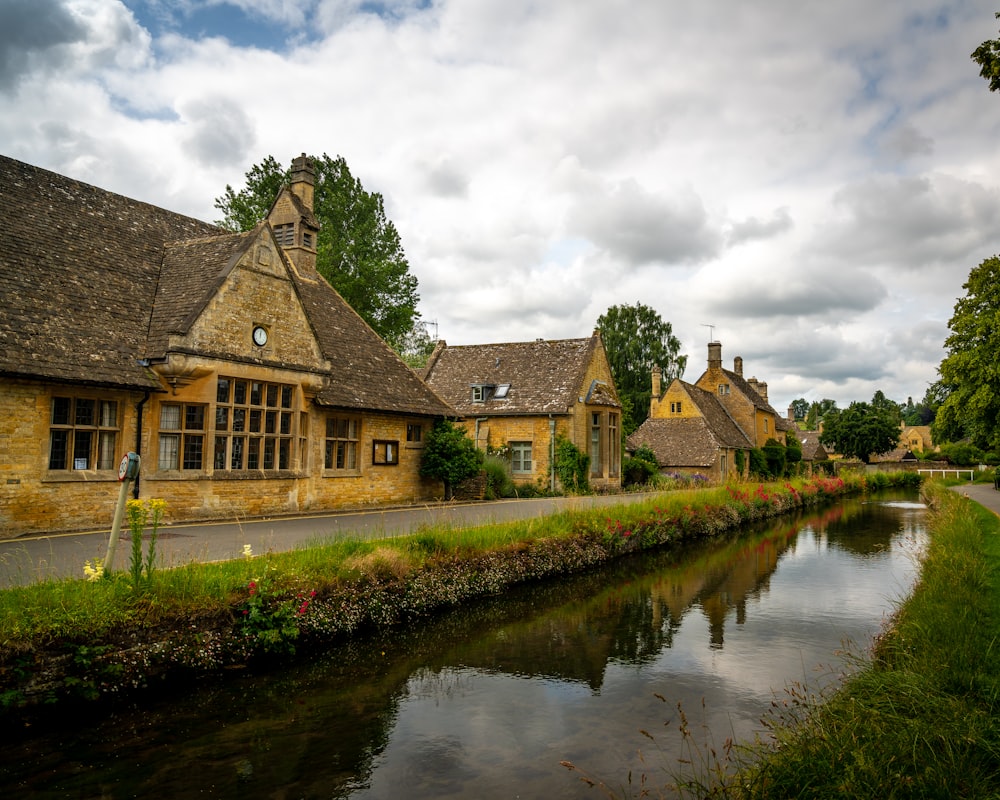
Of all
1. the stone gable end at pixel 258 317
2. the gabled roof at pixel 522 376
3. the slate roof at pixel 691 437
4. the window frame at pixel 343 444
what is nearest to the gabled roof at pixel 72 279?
the stone gable end at pixel 258 317

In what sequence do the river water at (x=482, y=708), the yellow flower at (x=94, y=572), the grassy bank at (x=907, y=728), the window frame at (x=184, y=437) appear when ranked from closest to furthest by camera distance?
the grassy bank at (x=907, y=728), the river water at (x=482, y=708), the yellow flower at (x=94, y=572), the window frame at (x=184, y=437)

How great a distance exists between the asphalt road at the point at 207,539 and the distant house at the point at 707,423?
1079 inches

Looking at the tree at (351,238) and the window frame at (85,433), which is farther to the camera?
the tree at (351,238)

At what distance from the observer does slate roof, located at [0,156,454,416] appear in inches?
576

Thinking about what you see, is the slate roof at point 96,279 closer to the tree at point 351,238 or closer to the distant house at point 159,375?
the distant house at point 159,375

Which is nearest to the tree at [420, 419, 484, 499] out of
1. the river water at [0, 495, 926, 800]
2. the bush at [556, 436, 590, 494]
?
the bush at [556, 436, 590, 494]

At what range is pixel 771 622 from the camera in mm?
12367

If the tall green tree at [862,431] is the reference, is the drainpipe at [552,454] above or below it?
below

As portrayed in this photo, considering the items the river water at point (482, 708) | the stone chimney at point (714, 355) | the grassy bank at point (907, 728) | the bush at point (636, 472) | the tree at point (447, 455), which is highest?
the stone chimney at point (714, 355)

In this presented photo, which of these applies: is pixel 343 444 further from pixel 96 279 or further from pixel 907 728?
pixel 907 728

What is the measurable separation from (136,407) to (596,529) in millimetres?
11184

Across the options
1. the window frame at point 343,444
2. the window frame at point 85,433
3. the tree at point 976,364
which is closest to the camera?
the window frame at point 85,433

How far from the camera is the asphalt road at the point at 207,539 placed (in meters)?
9.98

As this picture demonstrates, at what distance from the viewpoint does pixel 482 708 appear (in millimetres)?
8156
